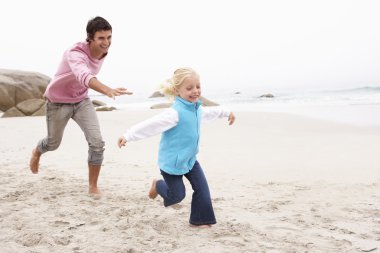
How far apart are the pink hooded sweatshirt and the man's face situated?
87mm

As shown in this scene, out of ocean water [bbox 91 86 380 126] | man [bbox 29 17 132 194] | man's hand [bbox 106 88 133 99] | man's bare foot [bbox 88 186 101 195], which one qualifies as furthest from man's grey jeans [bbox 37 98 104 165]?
ocean water [bbox 91 86 380 126]

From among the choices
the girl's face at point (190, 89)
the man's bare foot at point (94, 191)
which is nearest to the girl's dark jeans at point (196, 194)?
the girl's face at point (190, 89)

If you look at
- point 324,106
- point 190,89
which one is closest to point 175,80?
point 190,89

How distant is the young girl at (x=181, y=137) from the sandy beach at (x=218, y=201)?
0.21 metres

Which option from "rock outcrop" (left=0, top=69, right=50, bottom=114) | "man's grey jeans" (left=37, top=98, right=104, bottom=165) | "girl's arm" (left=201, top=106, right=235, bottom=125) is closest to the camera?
"girl's arm" (left=201, top=106, right=235, bottom=125)

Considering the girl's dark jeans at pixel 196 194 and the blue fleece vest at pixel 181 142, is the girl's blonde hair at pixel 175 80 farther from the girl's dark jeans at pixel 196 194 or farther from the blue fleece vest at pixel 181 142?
the girl's dark jeans at pixel 196 194

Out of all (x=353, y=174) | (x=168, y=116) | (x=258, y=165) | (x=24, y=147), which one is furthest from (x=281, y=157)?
(x=24, y=147)

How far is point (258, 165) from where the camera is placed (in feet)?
19.0

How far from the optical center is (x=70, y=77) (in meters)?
4.09

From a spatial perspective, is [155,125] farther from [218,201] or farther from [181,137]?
[218,201]

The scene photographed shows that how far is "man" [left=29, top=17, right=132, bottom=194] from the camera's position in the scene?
12.8ft

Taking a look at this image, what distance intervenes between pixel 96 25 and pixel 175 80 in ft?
3.71

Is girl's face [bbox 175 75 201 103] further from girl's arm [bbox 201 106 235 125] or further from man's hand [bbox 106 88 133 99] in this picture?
man's hand [bbox 106 88 133 99]

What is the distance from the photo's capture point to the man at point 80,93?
3896mm
